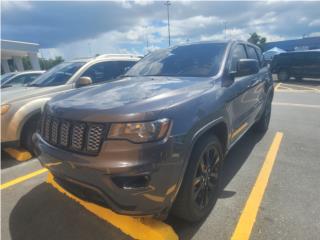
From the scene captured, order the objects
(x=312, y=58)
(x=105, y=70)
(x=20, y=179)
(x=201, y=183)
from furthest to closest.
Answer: (x=312, y=58)
(x=105, y=70)
(x=20, y=179)
(x=201, y=183)

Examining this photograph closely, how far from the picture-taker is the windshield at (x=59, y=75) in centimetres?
553

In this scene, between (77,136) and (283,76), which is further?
(283,76)

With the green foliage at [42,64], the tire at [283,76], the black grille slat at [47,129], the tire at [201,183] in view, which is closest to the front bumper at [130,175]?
the tire at [201,183]

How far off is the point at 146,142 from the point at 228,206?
1.56 m

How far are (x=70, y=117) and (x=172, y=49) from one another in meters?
2.28

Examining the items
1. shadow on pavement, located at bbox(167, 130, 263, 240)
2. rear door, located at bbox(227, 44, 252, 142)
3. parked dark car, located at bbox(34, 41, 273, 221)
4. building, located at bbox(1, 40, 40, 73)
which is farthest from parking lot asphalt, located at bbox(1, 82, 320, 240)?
building, located at bbox(1, 40, 40, 73)

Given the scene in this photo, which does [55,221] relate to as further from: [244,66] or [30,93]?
[30,93]

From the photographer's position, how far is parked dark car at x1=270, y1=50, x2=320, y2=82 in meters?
16.5

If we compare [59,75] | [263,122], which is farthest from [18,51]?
[263,122]

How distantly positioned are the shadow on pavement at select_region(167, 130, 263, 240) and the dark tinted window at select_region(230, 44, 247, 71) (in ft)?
4.75

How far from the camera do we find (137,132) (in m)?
2.08

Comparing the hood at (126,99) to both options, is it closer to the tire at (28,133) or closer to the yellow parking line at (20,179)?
the yellow parking line at (20,179)

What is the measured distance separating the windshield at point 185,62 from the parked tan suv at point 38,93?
58 centimetres

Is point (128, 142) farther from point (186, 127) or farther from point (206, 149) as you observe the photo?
point (206, 149)
